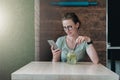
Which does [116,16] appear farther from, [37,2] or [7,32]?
[7,32]

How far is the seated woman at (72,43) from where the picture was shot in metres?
2.68

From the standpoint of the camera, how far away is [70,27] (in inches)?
→ 118

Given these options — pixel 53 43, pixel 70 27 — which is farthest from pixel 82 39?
pixel 53 43

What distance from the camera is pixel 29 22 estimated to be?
298 cm

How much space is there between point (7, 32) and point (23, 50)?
0.94ft

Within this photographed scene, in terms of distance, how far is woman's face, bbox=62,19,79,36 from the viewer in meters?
2.98

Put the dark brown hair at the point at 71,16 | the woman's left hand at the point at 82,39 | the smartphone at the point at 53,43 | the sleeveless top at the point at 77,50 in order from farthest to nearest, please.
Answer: the dark brown hair at the point at 71,16, the smartphone at the point at 53,43, the sleeveless top at the point at 77,50, the woman's left hand at the point at 82,39

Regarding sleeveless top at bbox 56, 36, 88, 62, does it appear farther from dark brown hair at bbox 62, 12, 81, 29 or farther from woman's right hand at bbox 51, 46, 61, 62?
dark brown hair at bbox 62, 12, 81, 29

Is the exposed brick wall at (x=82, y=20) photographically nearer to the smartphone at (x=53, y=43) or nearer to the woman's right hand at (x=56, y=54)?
the smartphone at (x=53, y=43)

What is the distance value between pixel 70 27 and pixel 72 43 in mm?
226

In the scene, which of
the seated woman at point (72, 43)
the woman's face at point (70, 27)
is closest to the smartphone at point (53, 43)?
the seated woman at point (72, 43)

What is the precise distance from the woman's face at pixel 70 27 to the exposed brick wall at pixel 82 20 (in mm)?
141

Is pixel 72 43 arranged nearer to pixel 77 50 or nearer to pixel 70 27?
pixel 77 50

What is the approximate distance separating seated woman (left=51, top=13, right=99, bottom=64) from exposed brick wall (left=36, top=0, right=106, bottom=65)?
0.10 metres
